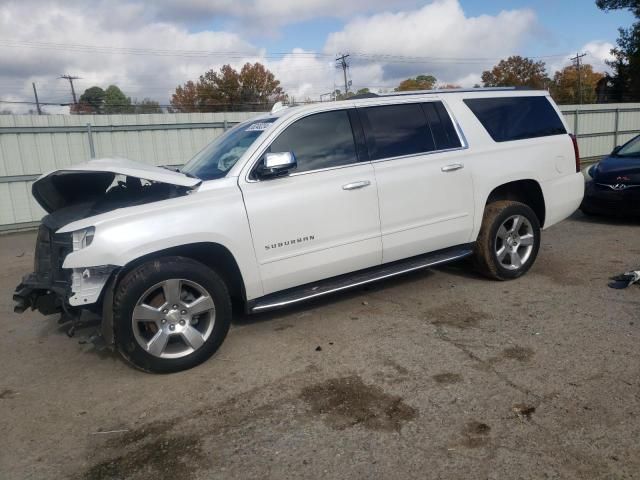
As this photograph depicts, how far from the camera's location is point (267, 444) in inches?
117

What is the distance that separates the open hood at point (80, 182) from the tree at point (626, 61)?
139ft

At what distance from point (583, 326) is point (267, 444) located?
284cm

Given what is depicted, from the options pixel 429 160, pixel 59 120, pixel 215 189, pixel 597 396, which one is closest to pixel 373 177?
pixel 429 160

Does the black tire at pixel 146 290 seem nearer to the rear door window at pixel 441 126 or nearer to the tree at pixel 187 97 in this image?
the rear door window at pixel 441 126

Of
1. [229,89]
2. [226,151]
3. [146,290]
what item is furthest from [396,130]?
[229,89]

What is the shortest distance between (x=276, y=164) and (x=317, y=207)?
1.85 ft

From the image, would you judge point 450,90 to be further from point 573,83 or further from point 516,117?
point 573,83

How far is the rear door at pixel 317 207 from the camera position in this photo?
4.16 meters

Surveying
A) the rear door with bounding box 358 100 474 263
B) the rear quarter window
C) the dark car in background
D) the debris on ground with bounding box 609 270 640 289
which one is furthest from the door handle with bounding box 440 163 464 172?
the dark car in background

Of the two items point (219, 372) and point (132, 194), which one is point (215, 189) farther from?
point (219, 372)

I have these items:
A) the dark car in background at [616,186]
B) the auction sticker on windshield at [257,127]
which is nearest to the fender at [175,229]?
the auction sticker on windshield at [257,127]

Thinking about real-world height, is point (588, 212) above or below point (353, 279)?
below

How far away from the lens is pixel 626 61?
4438cm

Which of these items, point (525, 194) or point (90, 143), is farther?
point (90, 143)
